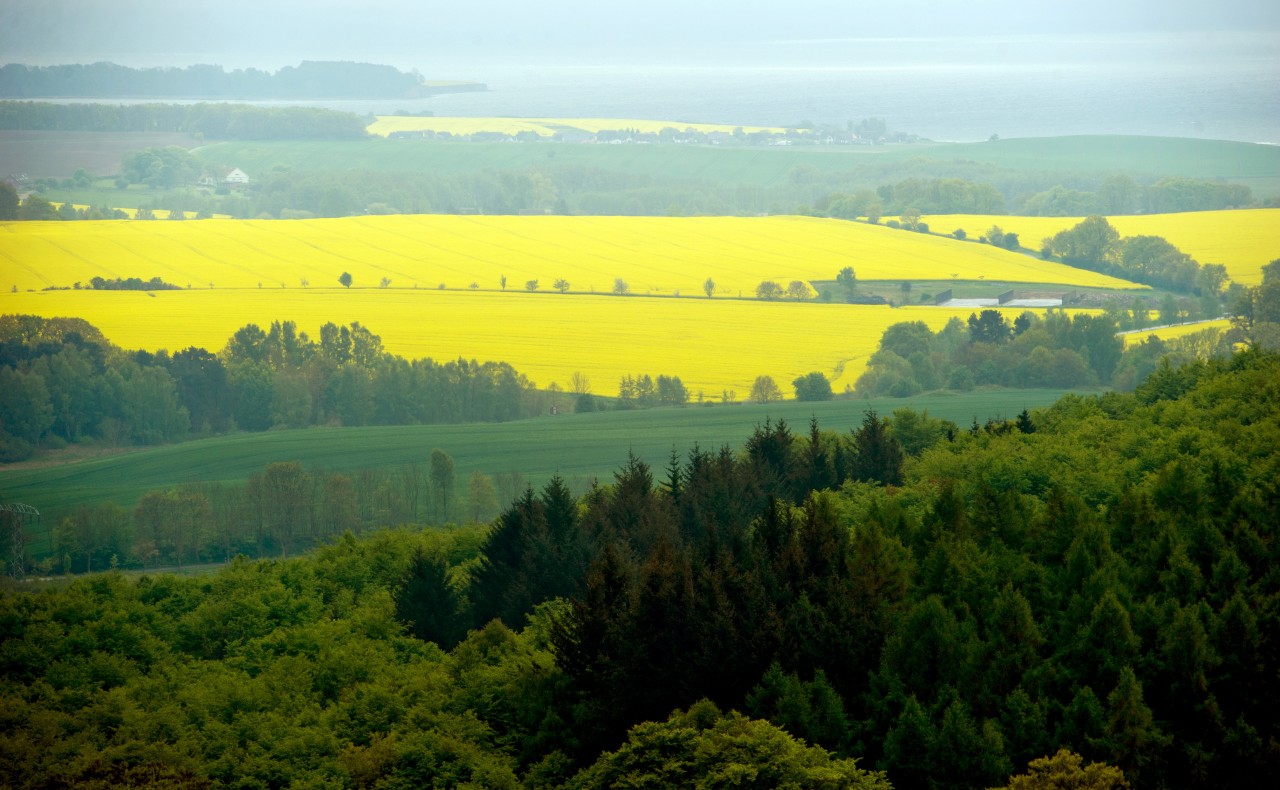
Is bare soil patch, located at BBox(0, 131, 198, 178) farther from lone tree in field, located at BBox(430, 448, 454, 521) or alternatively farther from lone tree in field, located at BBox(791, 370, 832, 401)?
lone tree in field, located at BBox(791, 370, 832, 401)

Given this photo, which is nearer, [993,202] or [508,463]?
[508,463]

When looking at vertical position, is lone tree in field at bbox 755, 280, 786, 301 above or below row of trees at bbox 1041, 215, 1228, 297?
below

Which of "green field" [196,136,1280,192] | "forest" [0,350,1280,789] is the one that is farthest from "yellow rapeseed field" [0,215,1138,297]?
"forest" [0,350,1280,789]

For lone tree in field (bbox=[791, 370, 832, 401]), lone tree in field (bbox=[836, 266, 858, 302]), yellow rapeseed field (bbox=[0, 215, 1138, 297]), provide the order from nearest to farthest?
lone tree in field (bbox=[791, 370, 832, 401])
yellow rapeseed field (bbox=[0, 215, 1138, 297])
lone tree in field (bbox=[836, 266, 858, 302])

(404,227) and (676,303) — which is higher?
(404,227)

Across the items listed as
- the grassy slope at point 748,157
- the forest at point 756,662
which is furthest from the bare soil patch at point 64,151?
the forest at point 756,662

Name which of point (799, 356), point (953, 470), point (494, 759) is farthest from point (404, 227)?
point (494, 759)

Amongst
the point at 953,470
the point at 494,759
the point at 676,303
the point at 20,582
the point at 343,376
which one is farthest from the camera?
the point at 676,303

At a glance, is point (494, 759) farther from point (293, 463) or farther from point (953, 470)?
point (293, 463)
